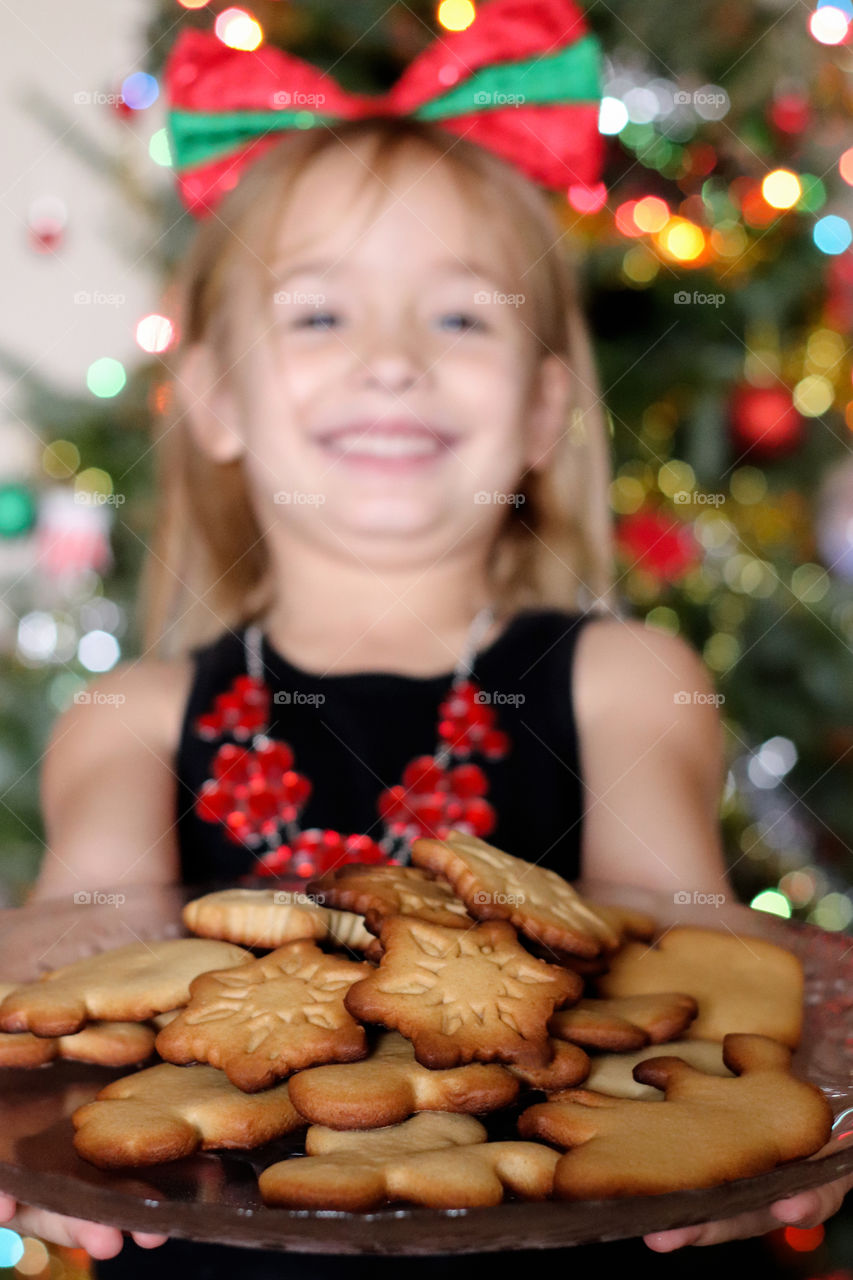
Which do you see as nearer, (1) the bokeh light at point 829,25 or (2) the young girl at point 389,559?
(2) the young girl at point 389,559

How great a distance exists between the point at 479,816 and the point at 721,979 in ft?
1.58

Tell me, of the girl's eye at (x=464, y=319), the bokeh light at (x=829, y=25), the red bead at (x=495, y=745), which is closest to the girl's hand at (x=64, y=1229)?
the red bead at (x=495, y=745)

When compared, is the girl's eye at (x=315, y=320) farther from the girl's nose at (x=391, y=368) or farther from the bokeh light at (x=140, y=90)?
the bokeh light at (x=140, y=90)

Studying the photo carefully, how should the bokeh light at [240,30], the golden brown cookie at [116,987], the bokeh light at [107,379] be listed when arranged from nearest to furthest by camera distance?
the golden brown cookie at [116,987] → the bokeh light at [240,30] → the bokeh light at [107,379]

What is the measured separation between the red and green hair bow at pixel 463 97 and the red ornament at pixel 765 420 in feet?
1.52

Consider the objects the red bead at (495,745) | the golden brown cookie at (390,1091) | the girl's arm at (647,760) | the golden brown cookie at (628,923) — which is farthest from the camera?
the red bead at (495,745)

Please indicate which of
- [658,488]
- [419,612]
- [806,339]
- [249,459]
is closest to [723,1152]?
[419,612]

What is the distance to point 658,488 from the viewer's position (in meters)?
1.79

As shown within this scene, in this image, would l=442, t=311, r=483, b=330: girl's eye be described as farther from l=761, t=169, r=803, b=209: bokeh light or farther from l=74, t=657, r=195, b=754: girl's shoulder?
l=761, t=169, r=803, b=209: bokeh light

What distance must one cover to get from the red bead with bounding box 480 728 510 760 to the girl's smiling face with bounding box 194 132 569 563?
22 centimetres

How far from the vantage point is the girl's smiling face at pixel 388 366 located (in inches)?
48.9

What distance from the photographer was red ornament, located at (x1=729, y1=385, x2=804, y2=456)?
5.60 feet

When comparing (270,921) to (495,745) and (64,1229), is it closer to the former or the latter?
(64,1229)

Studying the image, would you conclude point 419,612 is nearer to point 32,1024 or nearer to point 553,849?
point 553,849
